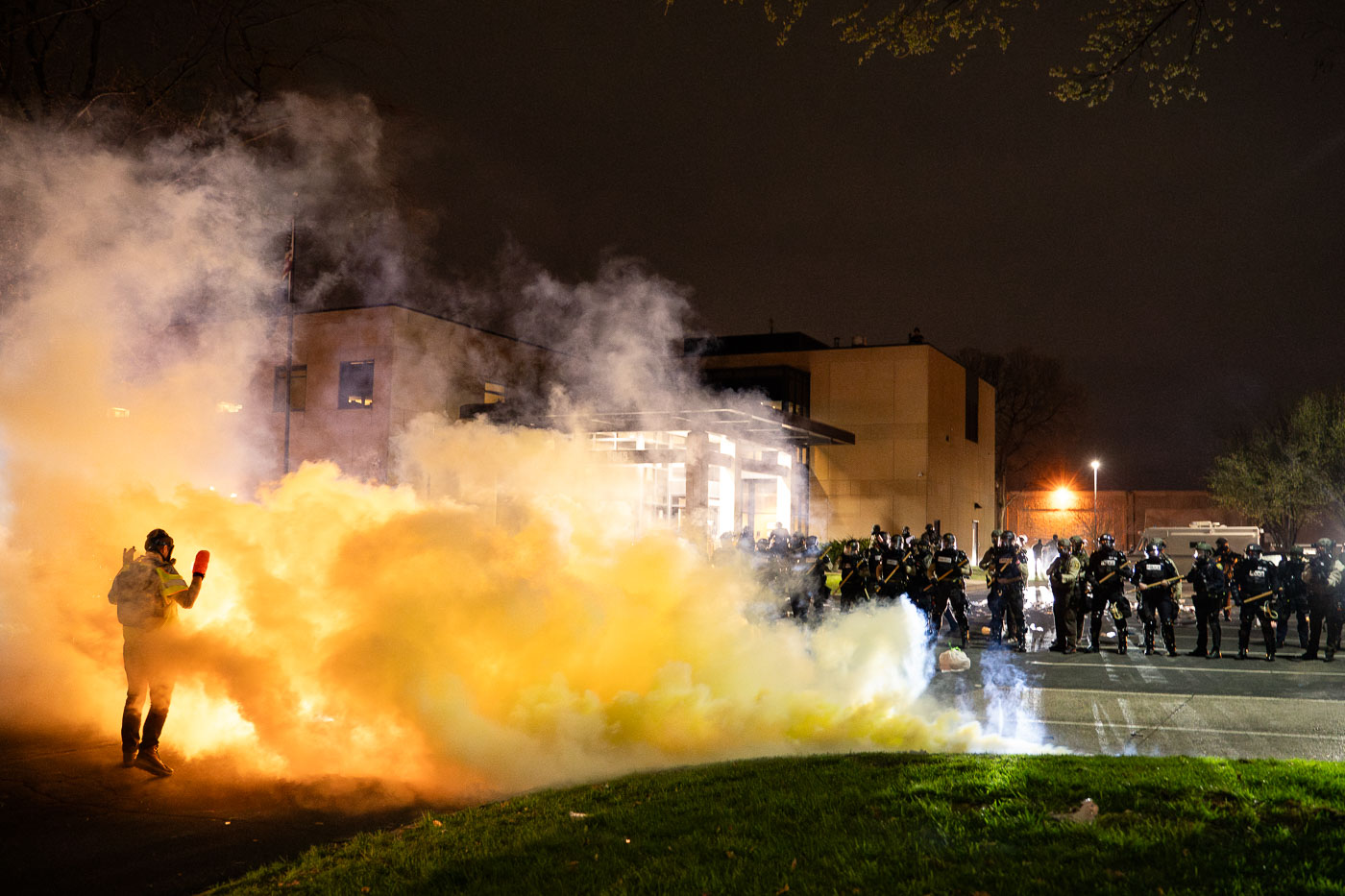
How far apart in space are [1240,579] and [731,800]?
11.6 meters

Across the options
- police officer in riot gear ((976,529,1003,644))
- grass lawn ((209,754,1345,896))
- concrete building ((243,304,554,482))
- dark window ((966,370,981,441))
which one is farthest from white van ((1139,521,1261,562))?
grass lawn ((209,754,1345,896))

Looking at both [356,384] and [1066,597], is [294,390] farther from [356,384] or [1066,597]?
[1066,597]

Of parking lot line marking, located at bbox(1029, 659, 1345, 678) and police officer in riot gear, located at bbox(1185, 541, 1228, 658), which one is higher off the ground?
police officer in riot gear, located at bbox(1185, 541, 1228, 658)

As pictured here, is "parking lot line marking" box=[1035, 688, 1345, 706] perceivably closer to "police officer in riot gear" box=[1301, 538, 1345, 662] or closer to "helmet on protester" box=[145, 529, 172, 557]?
"police officer in riot gear" box=[1301, 538, 1345, 662]

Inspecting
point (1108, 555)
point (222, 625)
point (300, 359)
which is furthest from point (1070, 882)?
point (300, 359)

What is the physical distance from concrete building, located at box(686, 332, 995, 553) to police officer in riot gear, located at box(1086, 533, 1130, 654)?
2187cm

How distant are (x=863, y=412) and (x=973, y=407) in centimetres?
992

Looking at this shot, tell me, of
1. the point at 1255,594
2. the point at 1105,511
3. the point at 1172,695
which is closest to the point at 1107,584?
the point at 1255,594

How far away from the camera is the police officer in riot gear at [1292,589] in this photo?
14211mm

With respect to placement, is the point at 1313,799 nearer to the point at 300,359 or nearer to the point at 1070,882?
the point at 1070,882

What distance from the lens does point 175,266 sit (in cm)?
1192

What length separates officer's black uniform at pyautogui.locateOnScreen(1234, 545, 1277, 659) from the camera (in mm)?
13672

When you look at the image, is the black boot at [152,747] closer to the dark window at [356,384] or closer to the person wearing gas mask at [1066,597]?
the person wearing gas mask at [1066,597]

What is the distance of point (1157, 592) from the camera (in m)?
14.3
